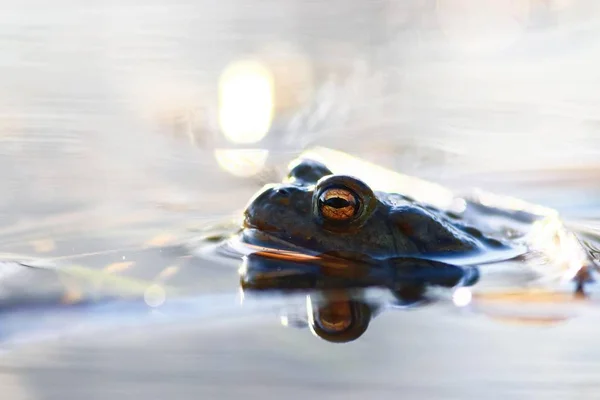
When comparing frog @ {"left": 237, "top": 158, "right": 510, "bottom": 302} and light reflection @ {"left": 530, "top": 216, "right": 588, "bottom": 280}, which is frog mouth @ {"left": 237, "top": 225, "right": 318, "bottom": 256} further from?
light reflection @ {"left": 530, "top": 216, "right": 588, "bottom": 280}

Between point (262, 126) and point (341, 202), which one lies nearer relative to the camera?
point (341, 202)

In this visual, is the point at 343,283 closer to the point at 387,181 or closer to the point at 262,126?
the point at 387,181

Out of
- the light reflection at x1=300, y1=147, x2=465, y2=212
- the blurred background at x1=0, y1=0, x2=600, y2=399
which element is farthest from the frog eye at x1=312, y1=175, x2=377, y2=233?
the blurred background at x1=0, y1=0, x2=600, y2=399

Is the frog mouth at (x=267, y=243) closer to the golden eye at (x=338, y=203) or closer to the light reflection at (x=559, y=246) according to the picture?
the golden eye at (x=338, y=203)

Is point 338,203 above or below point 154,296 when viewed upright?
above

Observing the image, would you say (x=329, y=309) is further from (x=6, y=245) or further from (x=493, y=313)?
(x=6, y=245)

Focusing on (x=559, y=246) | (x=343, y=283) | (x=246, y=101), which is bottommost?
(x=343, y=283)

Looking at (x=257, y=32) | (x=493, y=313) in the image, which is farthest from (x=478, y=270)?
(x=257, y=32)

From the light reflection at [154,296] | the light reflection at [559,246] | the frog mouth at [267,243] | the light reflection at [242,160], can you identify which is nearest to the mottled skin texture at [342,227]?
the frog mouth at [267,243]

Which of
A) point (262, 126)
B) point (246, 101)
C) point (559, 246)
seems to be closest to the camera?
point (559, 246)

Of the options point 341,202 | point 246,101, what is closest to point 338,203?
point 341,202
